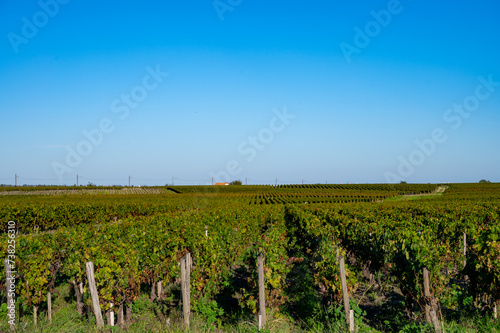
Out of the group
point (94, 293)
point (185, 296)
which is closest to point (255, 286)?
point (185, 296)

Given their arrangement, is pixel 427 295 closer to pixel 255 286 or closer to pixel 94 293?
pixel 255 286

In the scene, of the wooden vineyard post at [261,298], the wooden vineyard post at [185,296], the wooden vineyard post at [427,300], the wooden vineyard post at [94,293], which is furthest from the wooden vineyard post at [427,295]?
the wooden vineyard post at [94,293]

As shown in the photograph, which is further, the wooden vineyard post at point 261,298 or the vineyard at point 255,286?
the vineyard at point 255,286

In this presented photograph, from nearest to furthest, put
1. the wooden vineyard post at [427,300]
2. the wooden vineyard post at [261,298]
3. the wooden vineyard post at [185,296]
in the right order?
1. the wooden vineyard post at [427,300]
2. the wooden vineyard post at [261,298]
3. the wooden vineyard post at [185,296]

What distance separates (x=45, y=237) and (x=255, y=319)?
6880mm

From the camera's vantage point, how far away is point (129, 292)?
6.76m

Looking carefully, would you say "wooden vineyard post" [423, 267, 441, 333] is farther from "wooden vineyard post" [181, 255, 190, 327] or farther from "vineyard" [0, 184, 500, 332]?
"wooden vineyard post" [181, 255, 190, 327]

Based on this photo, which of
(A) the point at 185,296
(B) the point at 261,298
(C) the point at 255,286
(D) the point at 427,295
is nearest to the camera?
(D) the point at 427,295

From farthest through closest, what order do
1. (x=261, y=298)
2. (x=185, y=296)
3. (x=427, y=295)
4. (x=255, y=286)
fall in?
(x=255, y=286), (x=185, y=296), (x=261, y=298), (x=427, y=295)

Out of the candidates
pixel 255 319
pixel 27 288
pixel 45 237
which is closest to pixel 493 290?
pixel 255 319

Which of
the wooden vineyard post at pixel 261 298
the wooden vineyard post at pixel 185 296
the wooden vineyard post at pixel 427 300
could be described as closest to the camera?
the wooden vineyard post at pixel 427 300

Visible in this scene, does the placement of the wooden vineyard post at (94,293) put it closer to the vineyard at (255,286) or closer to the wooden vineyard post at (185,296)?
the vineyard at (255,286)

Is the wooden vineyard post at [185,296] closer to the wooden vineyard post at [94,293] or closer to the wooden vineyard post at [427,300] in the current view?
the wooden vineyard post at [94,293]

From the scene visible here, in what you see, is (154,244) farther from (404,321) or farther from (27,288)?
(404,321)
